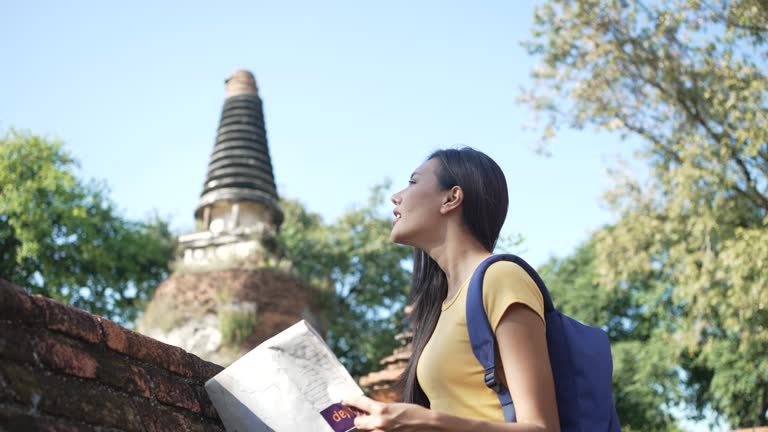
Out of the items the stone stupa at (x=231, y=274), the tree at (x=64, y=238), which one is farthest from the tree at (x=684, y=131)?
the tree at (x=64, y=238)

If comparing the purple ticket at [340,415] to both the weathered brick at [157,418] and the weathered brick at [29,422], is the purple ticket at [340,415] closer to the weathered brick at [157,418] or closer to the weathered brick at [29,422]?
the weathered brick at [157,418]

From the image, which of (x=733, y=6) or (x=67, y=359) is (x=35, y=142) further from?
(x=67, y=359)

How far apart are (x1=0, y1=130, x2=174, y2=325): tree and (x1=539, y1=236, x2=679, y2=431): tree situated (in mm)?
12613

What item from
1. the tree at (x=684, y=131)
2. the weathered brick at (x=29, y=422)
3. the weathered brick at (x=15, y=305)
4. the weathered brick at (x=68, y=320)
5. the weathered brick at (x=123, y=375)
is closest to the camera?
the weathered brick at (x=29, y=422)

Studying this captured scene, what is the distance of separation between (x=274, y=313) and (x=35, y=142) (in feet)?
36.4

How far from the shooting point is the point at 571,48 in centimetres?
1468

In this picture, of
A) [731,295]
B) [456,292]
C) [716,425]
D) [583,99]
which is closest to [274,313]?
[583,99]

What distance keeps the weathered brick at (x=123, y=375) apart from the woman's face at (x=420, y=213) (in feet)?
2.44

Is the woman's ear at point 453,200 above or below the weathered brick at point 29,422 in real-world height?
above

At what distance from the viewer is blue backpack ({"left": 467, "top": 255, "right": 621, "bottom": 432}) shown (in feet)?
6.29

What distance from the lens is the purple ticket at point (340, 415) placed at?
1.96 m

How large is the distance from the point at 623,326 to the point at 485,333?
83.8ft

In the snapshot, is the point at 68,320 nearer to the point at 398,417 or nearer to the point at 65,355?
the point at 65,355

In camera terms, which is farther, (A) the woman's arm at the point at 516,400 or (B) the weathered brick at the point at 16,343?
(A) the woman's arm at the point at 516,400
